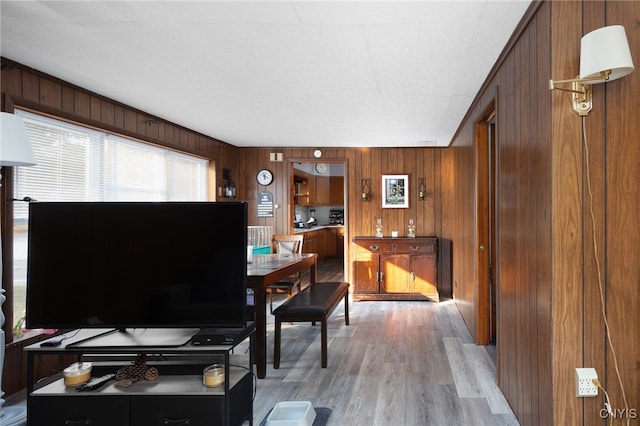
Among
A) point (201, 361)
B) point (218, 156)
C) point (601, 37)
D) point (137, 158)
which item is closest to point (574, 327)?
point (601, 37)

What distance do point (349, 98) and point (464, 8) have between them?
5.18ft

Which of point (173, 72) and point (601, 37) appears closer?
point (601, 37)

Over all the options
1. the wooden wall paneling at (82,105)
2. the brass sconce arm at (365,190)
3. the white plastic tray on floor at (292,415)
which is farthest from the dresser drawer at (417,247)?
the wooden wall paneling at (82,105)

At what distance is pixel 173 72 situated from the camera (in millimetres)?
2789

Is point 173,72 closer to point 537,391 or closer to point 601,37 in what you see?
point 601,37

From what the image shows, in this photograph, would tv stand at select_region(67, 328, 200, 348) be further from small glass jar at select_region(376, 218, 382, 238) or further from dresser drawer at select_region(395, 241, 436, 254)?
small glass jar at select_region(376, 218, 382, 238)

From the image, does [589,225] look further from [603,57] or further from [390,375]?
[390,375]

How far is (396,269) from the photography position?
Answer: 212 inches

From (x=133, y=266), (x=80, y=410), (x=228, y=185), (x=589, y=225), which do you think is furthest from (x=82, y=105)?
(x=589, y=225)

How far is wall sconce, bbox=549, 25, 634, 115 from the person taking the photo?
4.69 ft

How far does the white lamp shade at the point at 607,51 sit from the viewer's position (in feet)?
4.68

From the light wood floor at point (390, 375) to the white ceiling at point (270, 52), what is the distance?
2342 millimetres

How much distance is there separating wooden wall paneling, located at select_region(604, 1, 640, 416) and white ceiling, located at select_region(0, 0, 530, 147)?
26.3 inches

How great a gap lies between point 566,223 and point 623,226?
10.4 inches
